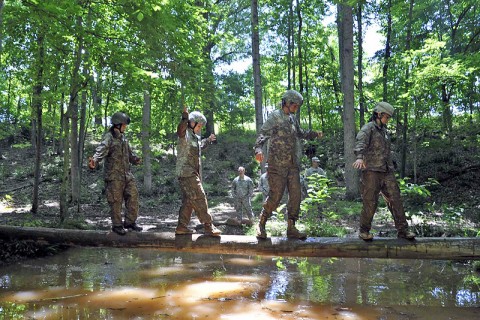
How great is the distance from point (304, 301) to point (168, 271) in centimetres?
319

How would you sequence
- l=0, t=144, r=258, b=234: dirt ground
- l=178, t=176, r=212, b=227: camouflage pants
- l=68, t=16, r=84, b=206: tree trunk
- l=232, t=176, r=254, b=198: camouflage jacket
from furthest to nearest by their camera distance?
l=232, t=176, r=254, b=198: camouflage jacket < l=0, t=144, r=258, b=234: dirt ground < l=68, t=16, r=84, b=206: tree trunk < l=178, t=176, r=212, b=227: camouflage pants

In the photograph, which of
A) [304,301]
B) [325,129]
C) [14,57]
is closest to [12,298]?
[304,301]

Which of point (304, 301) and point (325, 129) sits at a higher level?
point (325, 129)

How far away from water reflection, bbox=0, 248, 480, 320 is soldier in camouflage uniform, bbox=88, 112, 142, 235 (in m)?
1.11

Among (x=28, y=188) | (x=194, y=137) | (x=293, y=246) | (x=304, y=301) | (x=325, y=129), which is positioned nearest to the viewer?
(x=304, y=301)

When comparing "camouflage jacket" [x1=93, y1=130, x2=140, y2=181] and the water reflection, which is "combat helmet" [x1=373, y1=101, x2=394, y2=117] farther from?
"camouflage jacket" [x1=93, y1=130, x2=140, y2=181]

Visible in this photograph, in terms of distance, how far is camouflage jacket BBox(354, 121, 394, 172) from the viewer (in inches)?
255

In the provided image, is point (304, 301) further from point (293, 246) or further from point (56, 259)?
point (56, 259)

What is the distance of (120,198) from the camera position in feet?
23.9

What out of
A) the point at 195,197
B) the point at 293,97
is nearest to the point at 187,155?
the point at 195,197

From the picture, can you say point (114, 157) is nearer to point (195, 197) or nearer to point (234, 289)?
point (195, 197)

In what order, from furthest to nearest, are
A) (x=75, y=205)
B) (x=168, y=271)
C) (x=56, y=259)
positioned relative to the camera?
(x=75, y=205) → (x=56, y=259) → (x=168, y=271)

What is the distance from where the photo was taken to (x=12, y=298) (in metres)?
5.95

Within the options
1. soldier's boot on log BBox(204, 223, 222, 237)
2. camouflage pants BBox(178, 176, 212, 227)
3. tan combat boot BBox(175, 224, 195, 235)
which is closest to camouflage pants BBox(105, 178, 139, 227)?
tan combat boot BBox(175, 224, 195, 235)
